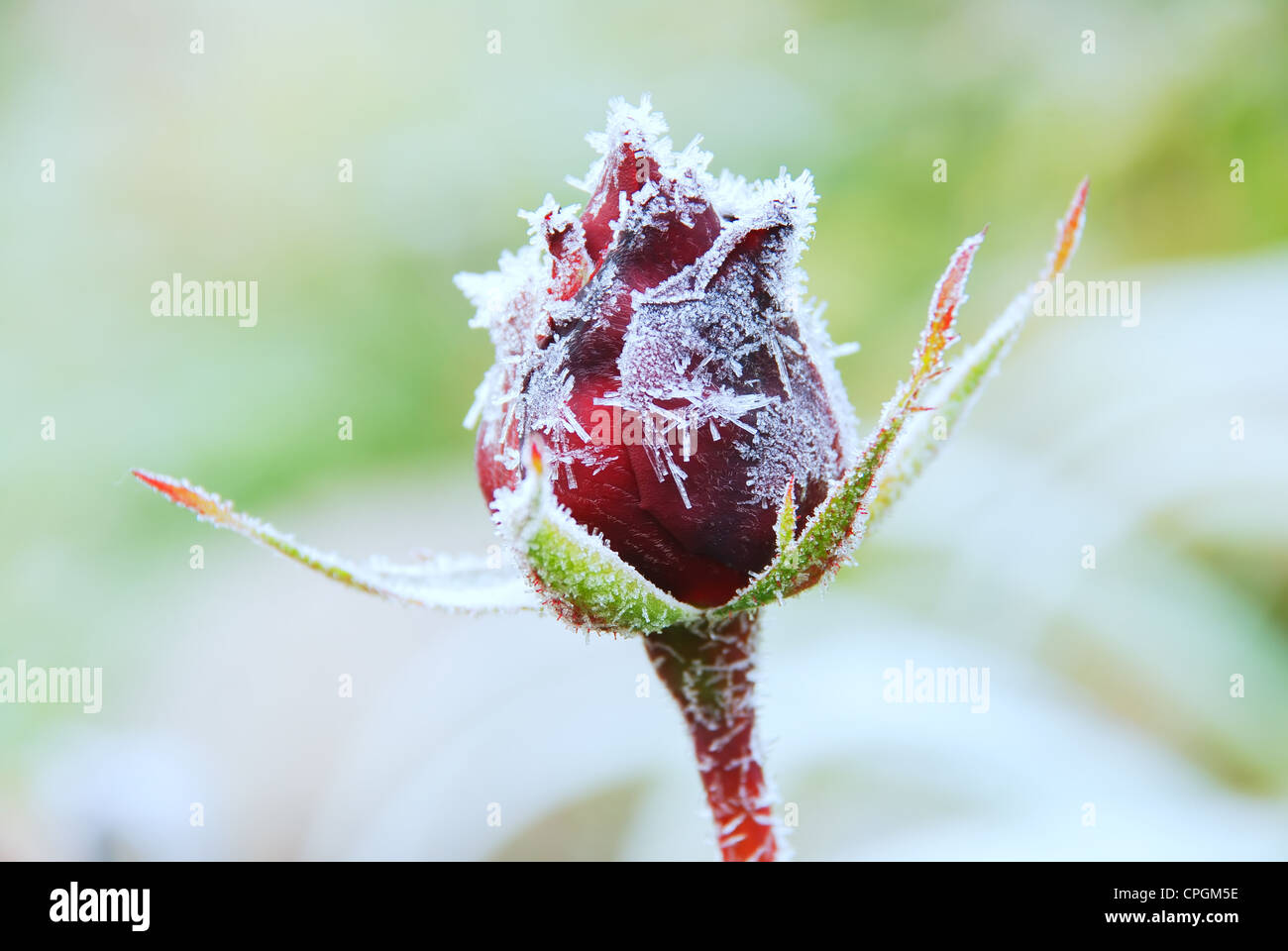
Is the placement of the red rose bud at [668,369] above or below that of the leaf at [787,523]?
above

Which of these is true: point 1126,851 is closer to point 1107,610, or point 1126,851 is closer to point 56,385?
point 1107,610

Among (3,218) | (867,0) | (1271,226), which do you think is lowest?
(1271,226)

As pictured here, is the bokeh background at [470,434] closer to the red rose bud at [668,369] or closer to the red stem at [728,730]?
the red stem at [728,730]

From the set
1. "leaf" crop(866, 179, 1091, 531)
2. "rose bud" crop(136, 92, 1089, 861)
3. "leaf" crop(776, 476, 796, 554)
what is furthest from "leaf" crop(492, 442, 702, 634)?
"leaf" crop(866, 179, 1091, 531)

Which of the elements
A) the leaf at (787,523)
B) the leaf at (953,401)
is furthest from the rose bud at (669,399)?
the leaf at (953,401)

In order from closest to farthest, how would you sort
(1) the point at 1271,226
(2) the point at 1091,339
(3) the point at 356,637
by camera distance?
(2) the point at 1091,339, (1) the point at 1271,226, (3) the point at 356,637

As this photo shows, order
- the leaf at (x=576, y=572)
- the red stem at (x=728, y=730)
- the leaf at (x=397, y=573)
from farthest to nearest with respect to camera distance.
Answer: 1. the red stem at (x=728, y=730)
2. the leaf at (x=397, y=573)
3. the leaf at (x=576, y=572)

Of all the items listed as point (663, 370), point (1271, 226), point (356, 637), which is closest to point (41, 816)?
point (356, 637)
